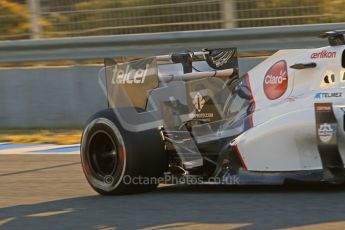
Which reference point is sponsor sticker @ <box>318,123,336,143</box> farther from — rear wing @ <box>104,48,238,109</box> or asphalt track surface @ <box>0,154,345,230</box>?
rear wing @ <box>104,48,238,109</box>

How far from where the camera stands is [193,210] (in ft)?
18.5

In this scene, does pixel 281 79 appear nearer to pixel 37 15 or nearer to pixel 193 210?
pixel 193 210

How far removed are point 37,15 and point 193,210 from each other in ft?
24.4

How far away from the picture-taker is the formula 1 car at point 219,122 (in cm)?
567

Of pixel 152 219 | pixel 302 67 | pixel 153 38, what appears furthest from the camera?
pixel 153 38

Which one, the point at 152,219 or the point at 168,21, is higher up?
the point at 168,21

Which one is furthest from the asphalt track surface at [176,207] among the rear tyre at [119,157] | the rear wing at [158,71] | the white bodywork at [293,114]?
the rear wing at [158,71]

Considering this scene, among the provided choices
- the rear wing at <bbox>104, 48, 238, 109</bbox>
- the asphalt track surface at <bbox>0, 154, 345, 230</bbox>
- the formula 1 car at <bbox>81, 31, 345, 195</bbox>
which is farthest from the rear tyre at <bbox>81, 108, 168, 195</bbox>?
the rear wing at <bbox>104, 48, 238, 109</bbox>

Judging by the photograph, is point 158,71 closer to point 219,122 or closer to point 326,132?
point 219,122

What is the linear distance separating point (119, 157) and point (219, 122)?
2.81 feet

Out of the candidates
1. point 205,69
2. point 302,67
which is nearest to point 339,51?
point 302,67

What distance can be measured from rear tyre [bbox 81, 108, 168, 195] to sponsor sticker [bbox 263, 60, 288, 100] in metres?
0.97

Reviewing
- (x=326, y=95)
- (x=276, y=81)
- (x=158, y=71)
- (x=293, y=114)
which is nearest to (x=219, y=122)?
(x=276, y=81)

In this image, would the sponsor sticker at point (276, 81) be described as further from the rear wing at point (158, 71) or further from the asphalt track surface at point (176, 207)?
the asphalt track surface at point (176, 207)
